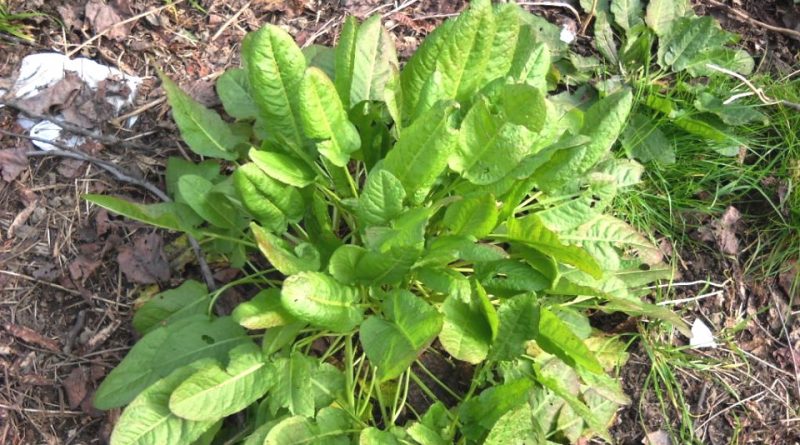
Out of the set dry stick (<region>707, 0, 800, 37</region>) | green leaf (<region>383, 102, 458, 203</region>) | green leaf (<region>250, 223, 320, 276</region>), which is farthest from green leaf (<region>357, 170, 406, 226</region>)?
dry stick (<region>707, 0, 800, 37</region>)

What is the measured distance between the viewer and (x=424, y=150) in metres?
1.49

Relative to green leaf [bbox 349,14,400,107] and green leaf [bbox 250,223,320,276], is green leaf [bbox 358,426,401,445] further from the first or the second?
green leaf [bbox 349,14,400,107]

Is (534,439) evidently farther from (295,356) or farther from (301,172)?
(301,172)

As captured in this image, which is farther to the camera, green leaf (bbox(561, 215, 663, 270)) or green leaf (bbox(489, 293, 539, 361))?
Answer: green leaf (bbox(561, 215, 663, 270))

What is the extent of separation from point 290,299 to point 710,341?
1314 millimetres

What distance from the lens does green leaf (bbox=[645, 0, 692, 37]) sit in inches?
88.4

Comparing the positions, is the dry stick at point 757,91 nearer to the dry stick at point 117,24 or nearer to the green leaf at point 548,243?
the green leaf at point 548,243

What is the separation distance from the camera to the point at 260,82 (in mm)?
1563

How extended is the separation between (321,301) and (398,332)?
0.55ft

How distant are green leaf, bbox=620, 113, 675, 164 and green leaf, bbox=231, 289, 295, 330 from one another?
1.15 metres

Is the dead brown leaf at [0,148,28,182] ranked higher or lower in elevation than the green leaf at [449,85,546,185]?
lower

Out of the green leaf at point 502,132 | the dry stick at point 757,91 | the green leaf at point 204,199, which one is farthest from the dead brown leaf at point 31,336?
the dry stick at point 757,91

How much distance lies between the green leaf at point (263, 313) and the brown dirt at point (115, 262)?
39cm

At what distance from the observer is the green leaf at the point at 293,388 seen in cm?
151
